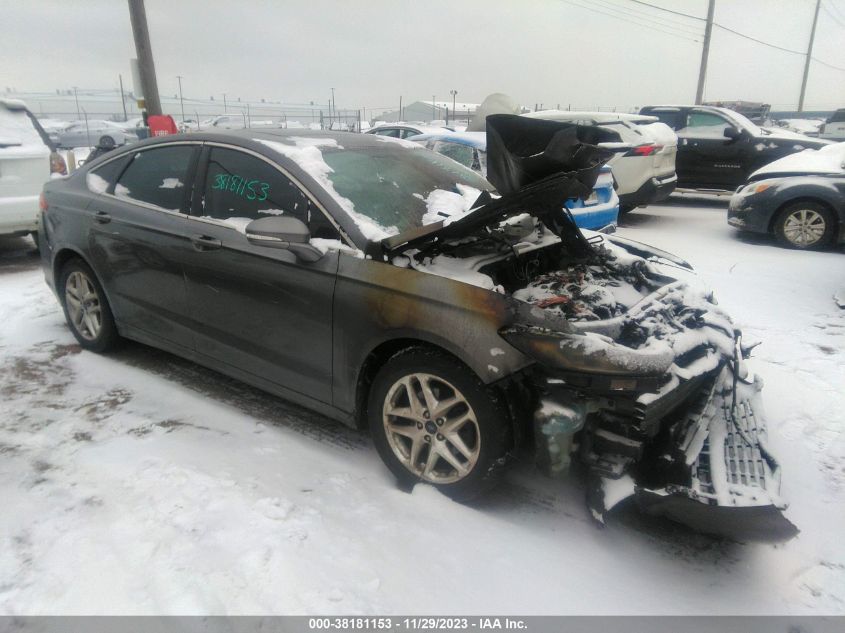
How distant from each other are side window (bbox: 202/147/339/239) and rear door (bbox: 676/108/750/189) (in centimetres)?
949

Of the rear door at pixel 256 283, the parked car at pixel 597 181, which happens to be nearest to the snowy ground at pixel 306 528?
the rear door at pixel 256 283

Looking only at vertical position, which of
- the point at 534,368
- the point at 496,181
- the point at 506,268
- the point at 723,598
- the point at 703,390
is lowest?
the point at 723,598

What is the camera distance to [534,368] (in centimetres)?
236

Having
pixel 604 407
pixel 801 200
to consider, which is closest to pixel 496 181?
pixel 604 407

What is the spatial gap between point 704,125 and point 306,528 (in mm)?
10864

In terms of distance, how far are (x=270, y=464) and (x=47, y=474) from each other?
1.09 meters

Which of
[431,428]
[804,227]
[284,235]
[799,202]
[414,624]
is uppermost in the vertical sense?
[284,235]

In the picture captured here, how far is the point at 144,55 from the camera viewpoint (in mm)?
10141

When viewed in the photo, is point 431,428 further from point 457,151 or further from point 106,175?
point 457,151

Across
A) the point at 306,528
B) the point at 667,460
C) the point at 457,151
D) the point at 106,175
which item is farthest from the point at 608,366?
the point at 457,151

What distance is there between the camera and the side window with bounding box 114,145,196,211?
11.6 ft

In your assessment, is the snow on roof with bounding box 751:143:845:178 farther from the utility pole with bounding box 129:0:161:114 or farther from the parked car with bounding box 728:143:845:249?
the utility pole with bounding box 129:0:161:114

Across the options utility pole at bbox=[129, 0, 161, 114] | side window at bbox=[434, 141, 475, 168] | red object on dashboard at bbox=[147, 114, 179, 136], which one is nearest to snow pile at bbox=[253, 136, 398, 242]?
side window at bbox=[434, 141, 475, 168]

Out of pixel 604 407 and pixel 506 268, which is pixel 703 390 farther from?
pixel 506 268
